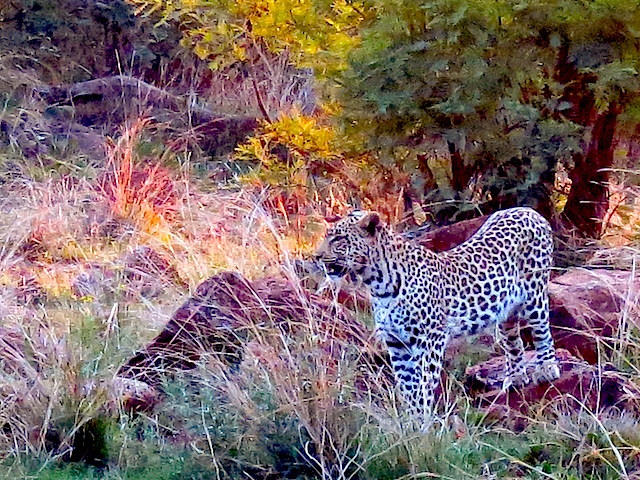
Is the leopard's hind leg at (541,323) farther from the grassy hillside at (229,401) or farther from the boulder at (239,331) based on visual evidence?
the boulder at (239,331)

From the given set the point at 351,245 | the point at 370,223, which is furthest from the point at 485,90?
the point at 351,245

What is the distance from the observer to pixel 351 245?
6145 mm

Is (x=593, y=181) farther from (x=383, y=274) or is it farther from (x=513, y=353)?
(x=383, y=274)

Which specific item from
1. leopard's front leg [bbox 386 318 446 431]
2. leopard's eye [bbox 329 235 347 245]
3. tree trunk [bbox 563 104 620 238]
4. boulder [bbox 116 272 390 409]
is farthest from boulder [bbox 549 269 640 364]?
tree trunk [bbox 563 104 620 238]

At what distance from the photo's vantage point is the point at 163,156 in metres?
13.3

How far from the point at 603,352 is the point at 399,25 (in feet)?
11.2

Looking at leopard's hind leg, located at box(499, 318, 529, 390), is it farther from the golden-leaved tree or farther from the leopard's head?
the golden-leaved tree

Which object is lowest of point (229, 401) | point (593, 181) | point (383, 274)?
point (593, 181)

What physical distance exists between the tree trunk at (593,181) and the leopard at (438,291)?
2.79m

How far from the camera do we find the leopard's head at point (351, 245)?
6152mm

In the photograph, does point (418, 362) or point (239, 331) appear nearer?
point (418, 362)

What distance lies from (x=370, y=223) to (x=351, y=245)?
16 cm

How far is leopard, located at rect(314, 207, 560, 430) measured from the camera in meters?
6.18

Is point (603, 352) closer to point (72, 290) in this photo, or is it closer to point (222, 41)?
point (72, 290)
